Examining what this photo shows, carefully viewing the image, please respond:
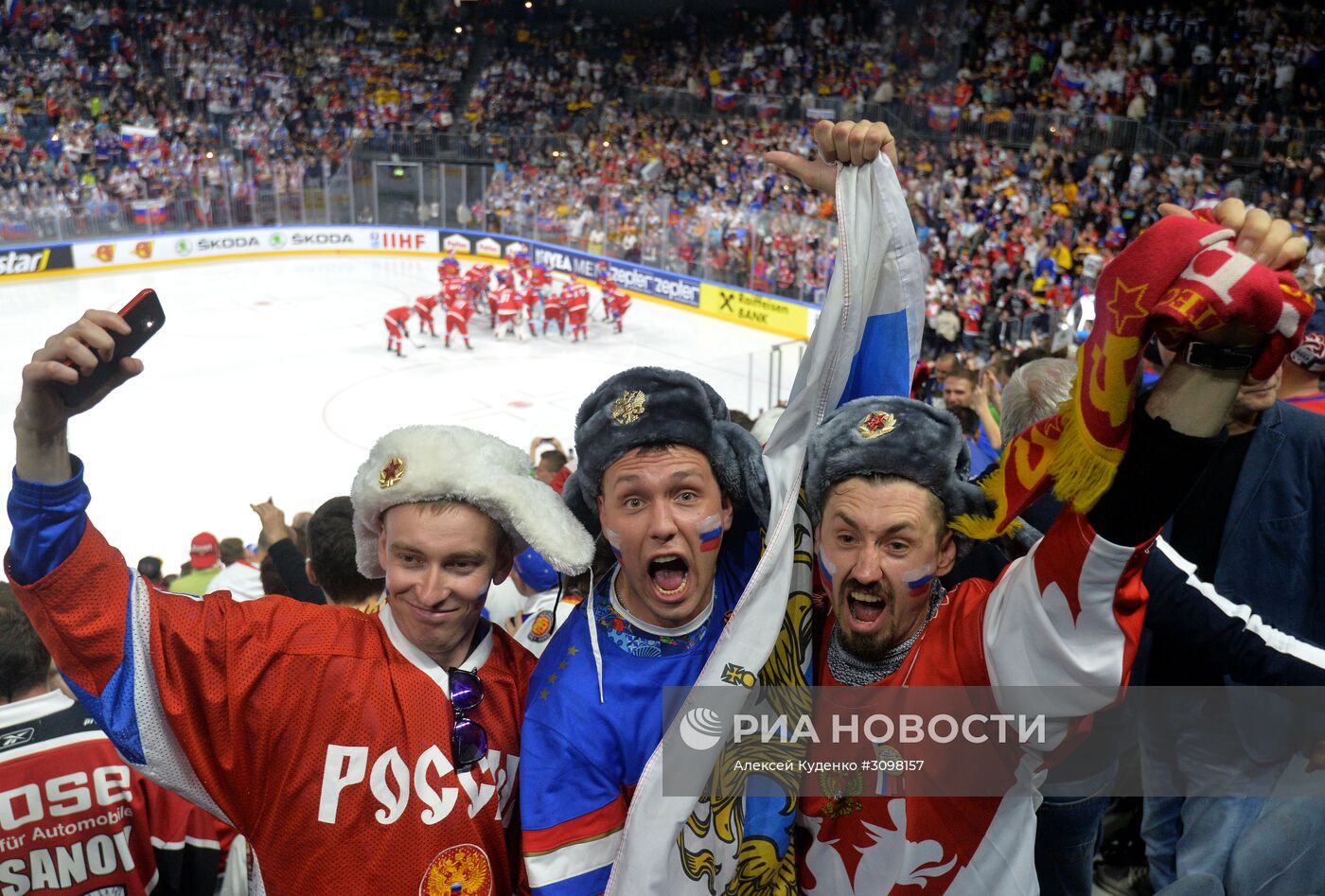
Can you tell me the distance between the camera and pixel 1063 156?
16703 millimetres

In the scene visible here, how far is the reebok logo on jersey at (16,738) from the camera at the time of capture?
75.0 inches

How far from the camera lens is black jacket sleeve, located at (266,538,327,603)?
2.91m

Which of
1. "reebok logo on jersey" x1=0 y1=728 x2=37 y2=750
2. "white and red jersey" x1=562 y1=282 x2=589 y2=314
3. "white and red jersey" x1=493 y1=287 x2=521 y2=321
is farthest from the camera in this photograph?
"white and red jersey" x1=562 y1=282 x2=589 y2=314

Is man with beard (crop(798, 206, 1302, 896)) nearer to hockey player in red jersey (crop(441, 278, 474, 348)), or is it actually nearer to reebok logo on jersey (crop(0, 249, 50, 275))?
hockey player in red jersey (crop(441, 278, 474, 348))

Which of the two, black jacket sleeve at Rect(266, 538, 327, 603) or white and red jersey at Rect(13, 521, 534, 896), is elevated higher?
white and red jersey at Rect(13, 521, 534, 896)

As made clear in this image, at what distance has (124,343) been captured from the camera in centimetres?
149

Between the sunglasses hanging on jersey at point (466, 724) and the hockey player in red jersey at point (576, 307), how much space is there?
13.5 metres

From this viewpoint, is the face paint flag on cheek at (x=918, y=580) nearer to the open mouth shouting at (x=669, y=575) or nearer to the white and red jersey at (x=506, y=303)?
the open mouth shouting at (x=669, y=575)

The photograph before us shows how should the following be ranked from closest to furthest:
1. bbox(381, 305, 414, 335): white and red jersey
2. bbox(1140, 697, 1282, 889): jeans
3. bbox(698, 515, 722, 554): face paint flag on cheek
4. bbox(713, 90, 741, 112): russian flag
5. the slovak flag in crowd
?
bbox(698, 515, 722, 554): face paint flag on cheek < bbox(1140, 697, 1282, 889): jeans < bbox(381, 305, 414, 335): white and red jersey < the slovak flag in crowd < bbox(713, 90, 741, 112): russian flag

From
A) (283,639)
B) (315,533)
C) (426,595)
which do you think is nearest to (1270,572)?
(426,595)

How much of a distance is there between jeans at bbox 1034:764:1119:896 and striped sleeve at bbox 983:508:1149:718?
87cm

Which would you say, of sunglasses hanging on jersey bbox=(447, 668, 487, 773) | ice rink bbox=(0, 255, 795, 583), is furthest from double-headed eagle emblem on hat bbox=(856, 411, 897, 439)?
ice rink bbox=(0, 255, 795, 583)

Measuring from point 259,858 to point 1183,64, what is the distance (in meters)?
20.1

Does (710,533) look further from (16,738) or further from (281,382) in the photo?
(281,382)
